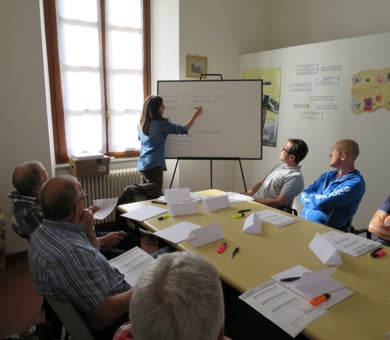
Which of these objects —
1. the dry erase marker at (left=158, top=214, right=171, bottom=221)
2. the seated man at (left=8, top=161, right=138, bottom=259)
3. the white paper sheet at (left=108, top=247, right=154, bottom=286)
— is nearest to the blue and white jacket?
the dry erase marker at (left=158, top=214, right=171, bottom=221)

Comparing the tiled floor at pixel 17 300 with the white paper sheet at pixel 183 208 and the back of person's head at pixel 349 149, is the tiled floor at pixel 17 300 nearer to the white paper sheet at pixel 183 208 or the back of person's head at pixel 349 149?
the white paper sheet at pixel 183 208

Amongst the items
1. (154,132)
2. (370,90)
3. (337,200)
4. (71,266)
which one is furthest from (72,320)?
(370,90)

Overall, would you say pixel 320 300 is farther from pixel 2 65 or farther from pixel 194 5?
pixel 194 5

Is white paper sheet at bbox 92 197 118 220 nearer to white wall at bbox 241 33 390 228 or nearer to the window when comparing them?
the window

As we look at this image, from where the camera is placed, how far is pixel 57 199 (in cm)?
136

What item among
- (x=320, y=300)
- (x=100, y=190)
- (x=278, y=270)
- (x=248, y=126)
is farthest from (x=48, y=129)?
(x=320, y=300)

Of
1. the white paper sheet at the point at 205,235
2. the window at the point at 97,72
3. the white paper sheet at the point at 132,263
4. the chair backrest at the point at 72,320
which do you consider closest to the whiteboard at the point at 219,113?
the window at the point at 97,72

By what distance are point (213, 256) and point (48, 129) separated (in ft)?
7.68

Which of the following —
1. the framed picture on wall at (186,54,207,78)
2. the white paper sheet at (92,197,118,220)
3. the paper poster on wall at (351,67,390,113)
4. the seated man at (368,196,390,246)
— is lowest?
the seated man at (368,196,390,246)

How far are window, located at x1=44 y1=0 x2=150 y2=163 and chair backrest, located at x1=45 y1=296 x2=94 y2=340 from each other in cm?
281

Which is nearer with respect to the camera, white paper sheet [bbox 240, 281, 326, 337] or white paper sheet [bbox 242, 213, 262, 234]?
white paper sheet [bbox 240, 281, 326, 337]

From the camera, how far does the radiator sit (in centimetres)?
366

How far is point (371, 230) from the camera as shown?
83.7 inches

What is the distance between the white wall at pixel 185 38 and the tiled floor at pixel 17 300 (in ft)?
0.96
